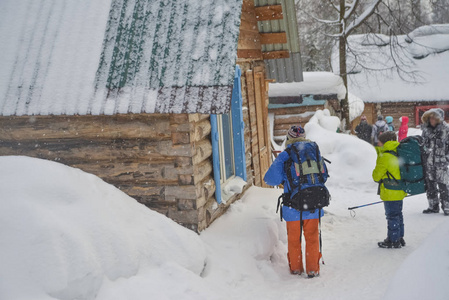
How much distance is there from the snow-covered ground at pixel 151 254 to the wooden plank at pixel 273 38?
11.0 feet

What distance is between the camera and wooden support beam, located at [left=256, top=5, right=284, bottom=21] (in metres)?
8.22

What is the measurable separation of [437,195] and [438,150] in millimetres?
908

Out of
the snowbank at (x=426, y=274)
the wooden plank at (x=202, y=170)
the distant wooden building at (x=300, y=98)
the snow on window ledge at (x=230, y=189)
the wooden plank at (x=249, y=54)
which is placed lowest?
the snow on window ledge at (x=230, y=189)

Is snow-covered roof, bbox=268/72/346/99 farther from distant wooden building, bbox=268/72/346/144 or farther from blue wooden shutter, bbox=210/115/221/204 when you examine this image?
blue wooden shutter, bbox=210/115/221/204

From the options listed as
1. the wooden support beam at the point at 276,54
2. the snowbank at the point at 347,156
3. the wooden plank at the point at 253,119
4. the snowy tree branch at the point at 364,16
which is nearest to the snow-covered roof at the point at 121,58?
the wooden plank at the point at 253,119

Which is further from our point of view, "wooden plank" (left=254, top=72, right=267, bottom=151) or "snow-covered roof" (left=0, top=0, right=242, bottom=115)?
"wooden plank" (left=254, top=72, right=267, bottom=151)

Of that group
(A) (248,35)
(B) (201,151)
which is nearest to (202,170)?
(B) (201,151)

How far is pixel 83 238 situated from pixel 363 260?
3.99m

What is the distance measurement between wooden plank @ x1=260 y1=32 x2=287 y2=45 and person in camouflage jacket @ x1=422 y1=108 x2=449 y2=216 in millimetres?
2888

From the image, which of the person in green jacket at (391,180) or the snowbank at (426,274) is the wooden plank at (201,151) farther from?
the snowbank at (426,274)

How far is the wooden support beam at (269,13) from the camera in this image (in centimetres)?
822

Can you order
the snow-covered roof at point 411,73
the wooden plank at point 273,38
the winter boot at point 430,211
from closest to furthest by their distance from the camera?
the winter boot at point 430,211, the wooden plank at point 273,38, the snow-covered roof at point 411,73

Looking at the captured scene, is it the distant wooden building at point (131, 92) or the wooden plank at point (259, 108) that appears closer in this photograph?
the distant wooden building at point (131, 92)

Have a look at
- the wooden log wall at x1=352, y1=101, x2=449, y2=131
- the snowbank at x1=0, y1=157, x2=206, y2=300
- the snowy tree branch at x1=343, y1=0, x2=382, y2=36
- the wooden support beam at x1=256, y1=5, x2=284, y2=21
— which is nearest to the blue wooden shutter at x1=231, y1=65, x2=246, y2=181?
the wooden support beam at x1=256, y1=5, x2=284, y2=21
